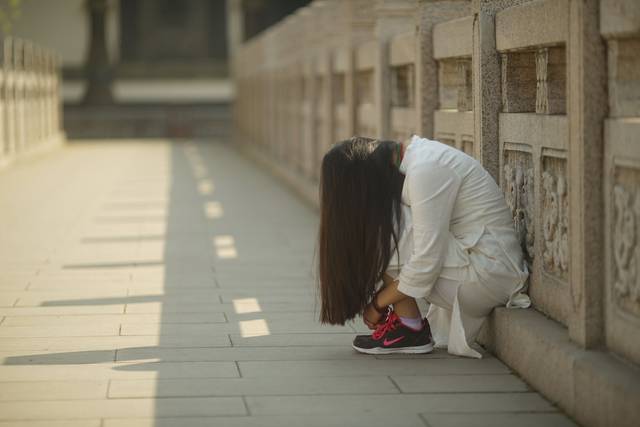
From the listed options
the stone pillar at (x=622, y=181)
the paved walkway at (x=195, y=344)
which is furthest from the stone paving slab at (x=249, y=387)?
the stone pillar at (x=622, y=181)

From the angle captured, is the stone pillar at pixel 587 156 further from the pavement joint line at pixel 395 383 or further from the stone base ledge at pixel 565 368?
the pavement joint line at pixel 395 383

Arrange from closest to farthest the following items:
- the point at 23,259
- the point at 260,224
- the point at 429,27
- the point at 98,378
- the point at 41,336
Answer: the point at 98,378
the point at 41,336
the point at 429,27
the point at 23,259
the point at 260,224

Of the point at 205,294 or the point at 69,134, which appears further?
the point at 69,134

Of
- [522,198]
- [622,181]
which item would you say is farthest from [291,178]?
[622,181]

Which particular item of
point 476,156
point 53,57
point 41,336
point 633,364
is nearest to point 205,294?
point 41,336

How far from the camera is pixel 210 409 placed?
434 centimetres

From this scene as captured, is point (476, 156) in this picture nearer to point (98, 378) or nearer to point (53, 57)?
point (98, 378)

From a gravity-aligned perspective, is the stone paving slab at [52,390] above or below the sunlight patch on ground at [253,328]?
above

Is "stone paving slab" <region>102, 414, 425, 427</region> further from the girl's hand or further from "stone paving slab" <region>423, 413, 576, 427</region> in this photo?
Result: the girl's hand

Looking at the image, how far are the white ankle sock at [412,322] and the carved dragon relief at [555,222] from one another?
23.0 inches

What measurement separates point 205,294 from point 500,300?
7.76 ft

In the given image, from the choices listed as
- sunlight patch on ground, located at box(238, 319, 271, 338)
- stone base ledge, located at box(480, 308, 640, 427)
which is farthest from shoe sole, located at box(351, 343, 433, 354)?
sunlight patch on ground, located at box(238, 319, 271, 338)

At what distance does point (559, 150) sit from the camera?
4773 mm

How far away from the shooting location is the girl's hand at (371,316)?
209 inches
